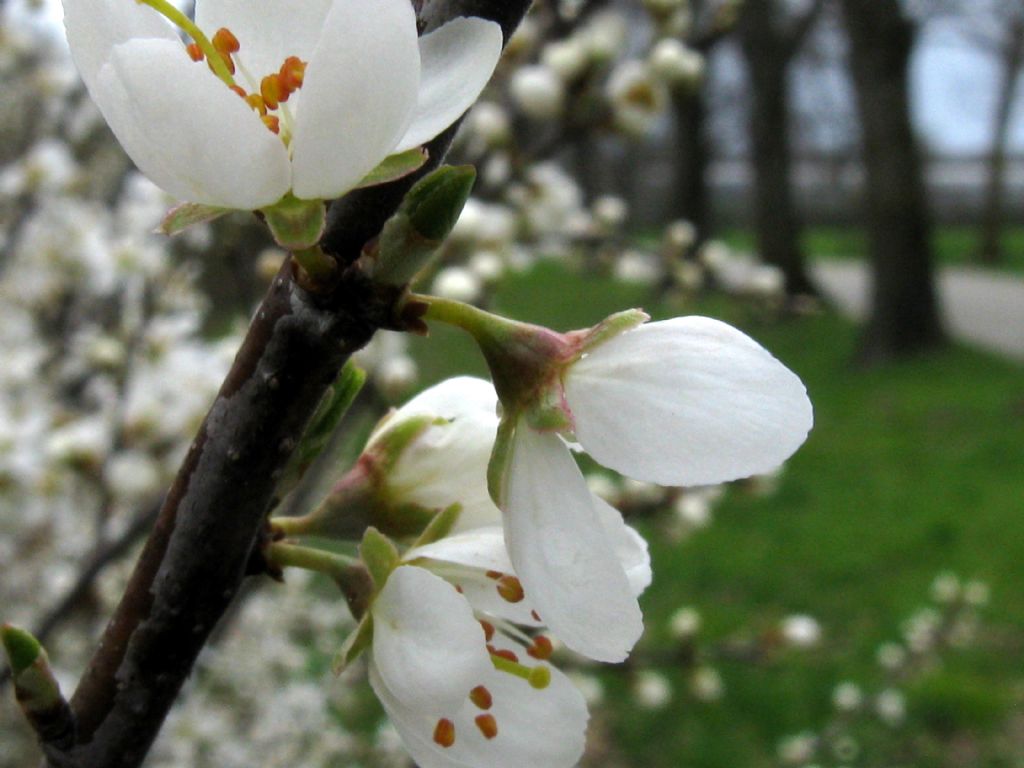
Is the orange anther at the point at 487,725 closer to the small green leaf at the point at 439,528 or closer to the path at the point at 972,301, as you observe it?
the small green leaf at the point at 439,528

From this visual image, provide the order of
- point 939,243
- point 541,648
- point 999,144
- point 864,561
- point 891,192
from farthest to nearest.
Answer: point 939,243
point 999,144
point 891,192
point 864,561
point 541,648

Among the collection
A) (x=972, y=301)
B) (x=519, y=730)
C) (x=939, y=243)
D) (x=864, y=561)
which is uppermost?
(x=519, y=730)

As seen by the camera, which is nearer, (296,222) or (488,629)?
(296,222)

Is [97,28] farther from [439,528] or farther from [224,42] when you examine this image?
[439,528]

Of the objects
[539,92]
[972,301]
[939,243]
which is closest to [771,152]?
[972,301]

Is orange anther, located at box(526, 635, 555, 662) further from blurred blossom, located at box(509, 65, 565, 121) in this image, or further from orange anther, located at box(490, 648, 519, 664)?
blurred blossom, located at box(509, 65, 565, 121)

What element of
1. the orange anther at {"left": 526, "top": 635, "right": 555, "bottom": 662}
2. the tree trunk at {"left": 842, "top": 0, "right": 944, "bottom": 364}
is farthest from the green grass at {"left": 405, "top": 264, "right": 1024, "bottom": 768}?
the orange anther at {"left": 526, "top": 635, "right": 555, "bottom": 662}
